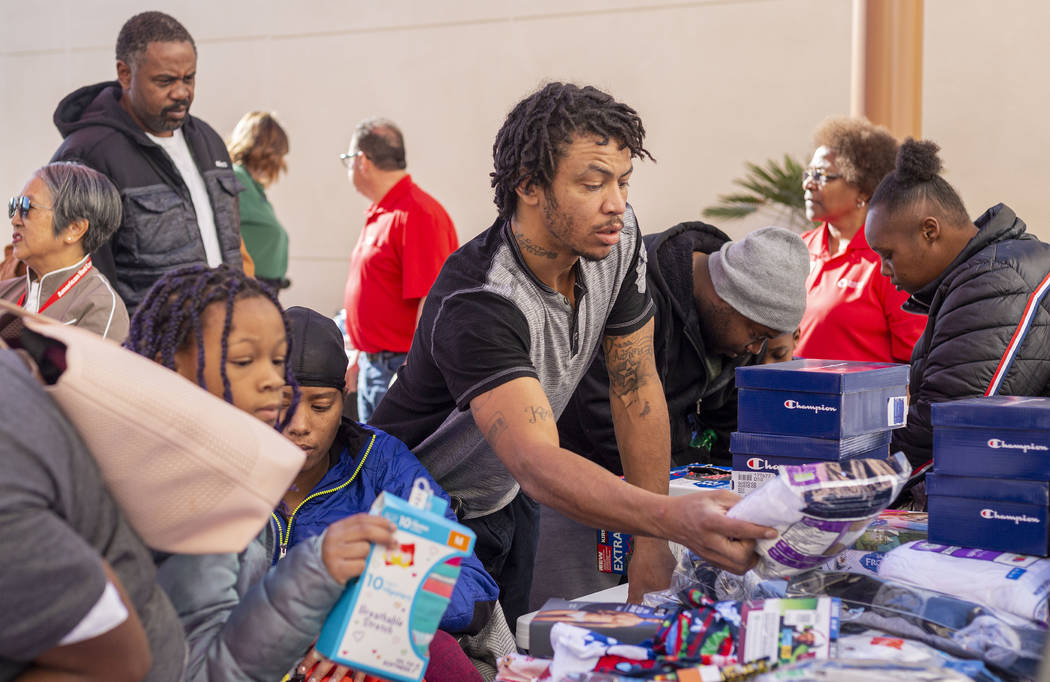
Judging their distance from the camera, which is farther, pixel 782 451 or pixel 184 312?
pixel 782 451

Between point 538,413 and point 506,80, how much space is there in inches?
256

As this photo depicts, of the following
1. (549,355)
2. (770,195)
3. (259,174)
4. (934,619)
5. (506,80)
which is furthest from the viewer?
(506,80)

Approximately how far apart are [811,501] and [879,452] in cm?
90

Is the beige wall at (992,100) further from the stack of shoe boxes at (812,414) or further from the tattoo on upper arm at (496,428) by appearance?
the tattoo on upper arm at (496,428)

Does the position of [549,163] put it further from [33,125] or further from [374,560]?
[33,125]

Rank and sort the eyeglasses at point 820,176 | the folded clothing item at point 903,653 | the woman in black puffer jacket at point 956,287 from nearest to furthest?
the folded clothing item at point 903,653 < the woman in black puffer jacket at point 956,287 < the eyeglasses at point 820,176

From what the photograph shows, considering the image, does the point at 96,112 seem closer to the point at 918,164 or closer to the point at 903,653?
the point at 918,164

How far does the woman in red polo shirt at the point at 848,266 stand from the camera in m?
3.83

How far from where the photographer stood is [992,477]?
2.06 metres

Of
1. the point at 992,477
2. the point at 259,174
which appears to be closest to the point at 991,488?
the point at 992,477

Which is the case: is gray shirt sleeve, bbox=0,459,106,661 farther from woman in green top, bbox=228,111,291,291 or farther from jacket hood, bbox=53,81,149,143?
woman in green top, bbox=228,111,291,291

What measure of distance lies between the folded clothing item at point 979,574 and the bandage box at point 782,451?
257mm

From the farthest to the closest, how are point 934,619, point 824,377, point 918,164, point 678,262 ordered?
point 678,262, point 918,164, point 824,377, point 934,619

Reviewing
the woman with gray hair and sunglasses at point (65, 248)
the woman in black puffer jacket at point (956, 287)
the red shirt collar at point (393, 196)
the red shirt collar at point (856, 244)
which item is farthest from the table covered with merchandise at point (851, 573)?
the red shirt collar at point (393, 196)
